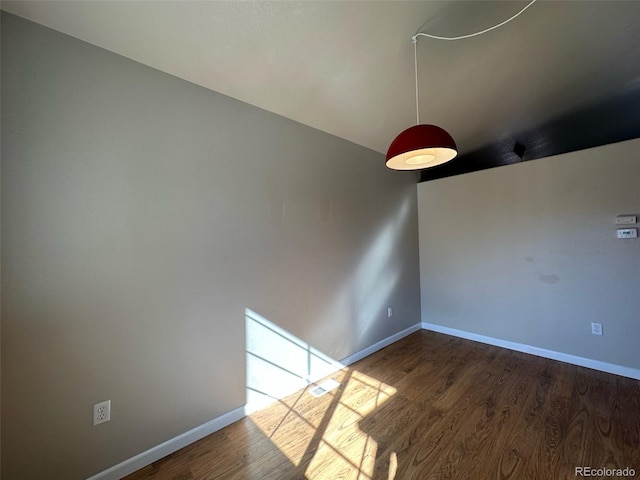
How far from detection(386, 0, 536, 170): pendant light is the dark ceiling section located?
2.34 meters

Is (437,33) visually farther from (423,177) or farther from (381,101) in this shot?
(423,177)

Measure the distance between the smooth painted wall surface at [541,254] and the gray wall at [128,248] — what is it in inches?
97.3

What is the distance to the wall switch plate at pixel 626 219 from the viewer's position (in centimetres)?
265

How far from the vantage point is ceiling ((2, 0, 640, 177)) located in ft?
5.26

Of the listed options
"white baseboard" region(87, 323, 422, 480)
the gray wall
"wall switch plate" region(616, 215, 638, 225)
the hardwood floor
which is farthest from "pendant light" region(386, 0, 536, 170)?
"white baseboard" region(87, 323, 422, 480)

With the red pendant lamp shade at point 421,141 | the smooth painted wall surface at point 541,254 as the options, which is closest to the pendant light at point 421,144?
the red pendant lamp shade at point 421,141

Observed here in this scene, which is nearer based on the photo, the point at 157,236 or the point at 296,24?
the point at 296,24

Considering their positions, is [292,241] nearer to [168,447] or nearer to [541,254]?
[168,447]

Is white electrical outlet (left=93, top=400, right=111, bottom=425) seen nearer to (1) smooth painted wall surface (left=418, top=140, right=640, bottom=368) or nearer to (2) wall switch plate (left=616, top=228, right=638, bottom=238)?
(1) smooth painted wall surface (left=418, top=140, right=640, bottom=368)

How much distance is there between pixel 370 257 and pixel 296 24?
259cm

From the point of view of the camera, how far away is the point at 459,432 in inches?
78.7

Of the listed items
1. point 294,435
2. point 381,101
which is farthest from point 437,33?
point 294,435

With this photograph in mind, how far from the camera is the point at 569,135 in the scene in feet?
12.2

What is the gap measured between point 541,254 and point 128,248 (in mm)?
4316
